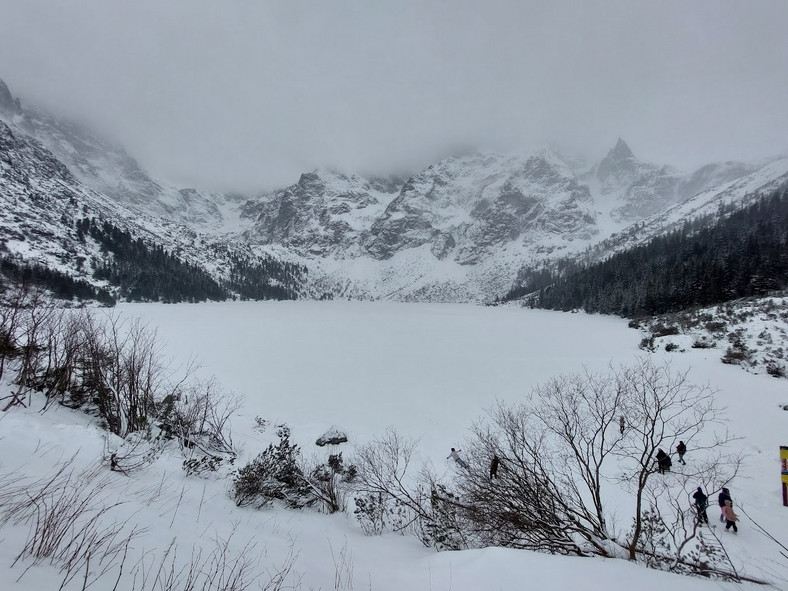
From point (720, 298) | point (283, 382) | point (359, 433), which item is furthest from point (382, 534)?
point (720, 298)

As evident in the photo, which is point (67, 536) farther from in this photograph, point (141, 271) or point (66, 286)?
point (141, 271)

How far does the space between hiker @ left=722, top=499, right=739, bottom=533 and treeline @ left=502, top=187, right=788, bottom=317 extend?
175ft

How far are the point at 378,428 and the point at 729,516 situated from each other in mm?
13927

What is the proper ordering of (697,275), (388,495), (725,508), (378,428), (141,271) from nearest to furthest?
1. (725,508)
2. (388,495)
3. (378,428)
4. (697,275)
5. (141,271)

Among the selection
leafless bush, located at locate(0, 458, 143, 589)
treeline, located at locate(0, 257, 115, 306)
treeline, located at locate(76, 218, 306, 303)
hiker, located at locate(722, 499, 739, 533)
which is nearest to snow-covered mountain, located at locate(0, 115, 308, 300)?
treeline, located at locate(76, 218, 306, 303)

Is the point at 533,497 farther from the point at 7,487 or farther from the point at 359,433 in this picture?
the point at 359,433

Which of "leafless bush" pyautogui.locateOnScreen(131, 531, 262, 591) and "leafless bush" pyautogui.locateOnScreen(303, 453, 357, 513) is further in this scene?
"leafless bush" pyautogui.locateOnScreen(303, 453, 357, 513)

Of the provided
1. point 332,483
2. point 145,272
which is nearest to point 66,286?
point 145,272

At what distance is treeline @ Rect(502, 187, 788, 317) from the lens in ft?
156

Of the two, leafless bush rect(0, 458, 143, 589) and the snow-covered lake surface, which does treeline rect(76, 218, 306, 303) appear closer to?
the snow-covered lake surface

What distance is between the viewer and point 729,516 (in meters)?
8.05

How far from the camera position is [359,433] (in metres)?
17.8

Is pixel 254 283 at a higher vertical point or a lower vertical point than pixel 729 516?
higher

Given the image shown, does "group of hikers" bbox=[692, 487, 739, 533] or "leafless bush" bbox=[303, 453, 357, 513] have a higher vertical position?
"group of hikers" bbox=[692, 487, 739, 533]
